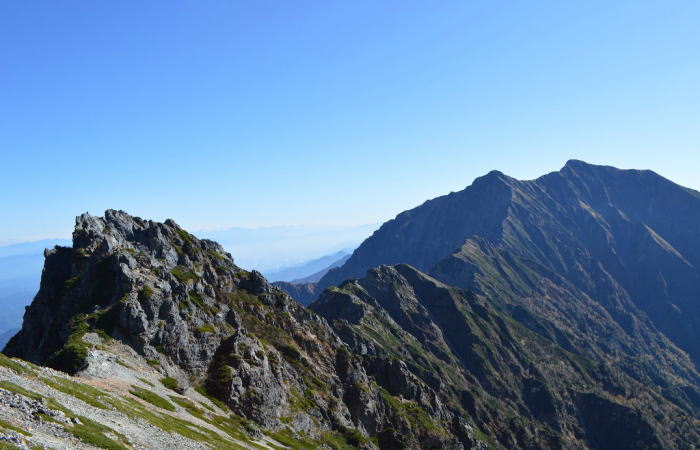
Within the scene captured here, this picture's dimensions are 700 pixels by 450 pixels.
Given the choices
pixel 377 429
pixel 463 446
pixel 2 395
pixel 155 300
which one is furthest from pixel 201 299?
pixel 463 446

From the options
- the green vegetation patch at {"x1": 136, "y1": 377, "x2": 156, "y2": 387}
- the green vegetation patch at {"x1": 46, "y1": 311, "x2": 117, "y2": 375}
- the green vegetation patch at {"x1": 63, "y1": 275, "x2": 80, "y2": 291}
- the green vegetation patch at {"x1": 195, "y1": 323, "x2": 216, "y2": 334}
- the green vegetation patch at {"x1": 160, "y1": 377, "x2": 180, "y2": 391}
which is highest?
the green vegetation patch at {"x1": 63, "y1": 275, "x2": 80, "y2": 291}

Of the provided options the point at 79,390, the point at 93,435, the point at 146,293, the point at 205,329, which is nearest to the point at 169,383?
the point at 146,293

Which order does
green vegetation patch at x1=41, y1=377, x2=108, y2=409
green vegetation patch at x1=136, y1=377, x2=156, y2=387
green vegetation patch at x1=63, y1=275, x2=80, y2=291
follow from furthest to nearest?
green vegetation patch at x1=63, y1=275, x2=80, y2=291 < green vegetation patch at x1=136, y1=377, x2=156, y2=387 < green vegetation patch at x1=41, y1=377, x2=108, y2=409

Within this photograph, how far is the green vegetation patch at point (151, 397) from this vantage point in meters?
63.5

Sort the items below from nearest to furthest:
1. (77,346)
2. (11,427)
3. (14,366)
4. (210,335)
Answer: (11,427) < (14,366) < (77,346) < (210,335)

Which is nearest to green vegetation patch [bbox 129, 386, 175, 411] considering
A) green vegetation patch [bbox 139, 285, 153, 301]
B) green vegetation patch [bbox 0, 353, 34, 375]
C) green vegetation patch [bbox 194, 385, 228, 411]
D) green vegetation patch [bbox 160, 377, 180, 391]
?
green vegetation patch [bbox 160, 377, 180, 391]

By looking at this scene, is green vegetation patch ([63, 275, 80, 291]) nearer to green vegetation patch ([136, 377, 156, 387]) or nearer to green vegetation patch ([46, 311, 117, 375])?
green vegetation patch ([46, 311, 117, 375])

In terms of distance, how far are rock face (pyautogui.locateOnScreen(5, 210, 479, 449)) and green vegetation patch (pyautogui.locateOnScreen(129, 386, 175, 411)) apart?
23.4 feet

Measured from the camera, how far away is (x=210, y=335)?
104188 millimetres

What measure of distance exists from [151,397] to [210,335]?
39.0m

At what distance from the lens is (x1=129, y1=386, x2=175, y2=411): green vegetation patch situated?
63500mm

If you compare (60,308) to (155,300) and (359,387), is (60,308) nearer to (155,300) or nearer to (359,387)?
(155,300)

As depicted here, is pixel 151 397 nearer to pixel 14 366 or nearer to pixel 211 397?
pixel 14 366

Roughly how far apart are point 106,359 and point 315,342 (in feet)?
278
